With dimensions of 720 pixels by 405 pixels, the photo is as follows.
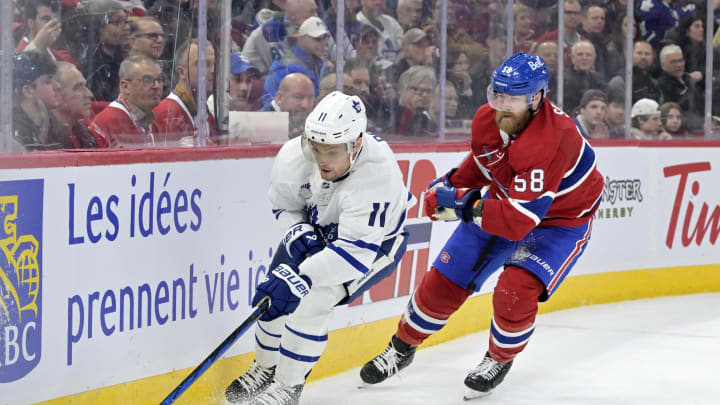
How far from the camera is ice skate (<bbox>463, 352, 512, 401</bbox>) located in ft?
12.9

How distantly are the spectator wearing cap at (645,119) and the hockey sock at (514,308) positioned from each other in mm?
3010

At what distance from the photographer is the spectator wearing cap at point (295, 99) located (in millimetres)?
4266

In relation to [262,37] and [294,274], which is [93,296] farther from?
[262,37]

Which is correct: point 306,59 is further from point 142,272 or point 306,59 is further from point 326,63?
point 142,272

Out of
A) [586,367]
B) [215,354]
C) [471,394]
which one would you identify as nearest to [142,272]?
[215,354]

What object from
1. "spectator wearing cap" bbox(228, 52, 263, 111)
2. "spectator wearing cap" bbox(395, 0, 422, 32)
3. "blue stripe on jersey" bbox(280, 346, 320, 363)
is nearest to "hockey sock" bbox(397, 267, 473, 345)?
"blue stripe on jersey" bbox(280, 346, 320, 363)

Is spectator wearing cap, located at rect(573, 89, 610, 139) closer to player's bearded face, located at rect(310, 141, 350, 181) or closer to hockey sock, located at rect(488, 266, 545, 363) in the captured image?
hockey sock, located at rect(488, 266, 545, 363)

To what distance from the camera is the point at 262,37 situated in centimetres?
411

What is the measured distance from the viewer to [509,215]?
3.65m

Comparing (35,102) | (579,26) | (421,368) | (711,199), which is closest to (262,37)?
(35,102)

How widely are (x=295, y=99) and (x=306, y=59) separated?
7.5 inches

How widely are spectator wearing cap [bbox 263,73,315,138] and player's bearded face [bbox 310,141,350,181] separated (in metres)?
0.99

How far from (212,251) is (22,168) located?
3.03ft

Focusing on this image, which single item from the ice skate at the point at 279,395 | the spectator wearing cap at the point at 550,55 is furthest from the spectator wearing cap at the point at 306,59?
the spectator wearing cap at the point at 550,55
